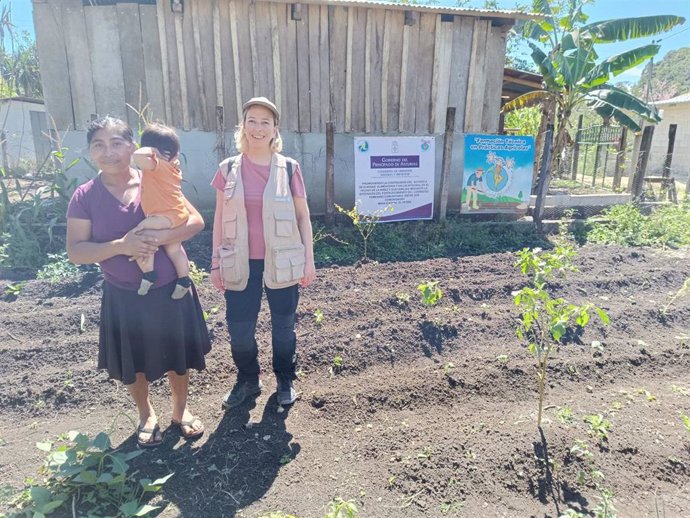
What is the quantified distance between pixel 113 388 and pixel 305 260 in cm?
170

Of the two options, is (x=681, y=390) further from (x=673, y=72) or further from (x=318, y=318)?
(x=673, y=72)

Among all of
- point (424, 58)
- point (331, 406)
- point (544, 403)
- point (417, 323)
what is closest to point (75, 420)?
point (331, 406)

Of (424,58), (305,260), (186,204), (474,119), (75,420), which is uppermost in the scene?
(424,58)

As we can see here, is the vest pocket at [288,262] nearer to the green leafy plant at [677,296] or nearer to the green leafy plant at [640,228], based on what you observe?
the green leafy plant at [677,296]

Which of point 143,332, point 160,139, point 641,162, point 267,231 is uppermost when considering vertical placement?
point 160,139

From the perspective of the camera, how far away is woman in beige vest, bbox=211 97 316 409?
2594mm

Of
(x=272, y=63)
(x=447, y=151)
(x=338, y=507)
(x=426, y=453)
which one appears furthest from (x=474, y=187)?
(x=338, y=507)

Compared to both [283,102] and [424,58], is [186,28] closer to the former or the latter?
[283,102]

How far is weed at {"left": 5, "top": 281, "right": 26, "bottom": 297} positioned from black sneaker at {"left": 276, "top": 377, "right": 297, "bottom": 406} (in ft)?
10.9

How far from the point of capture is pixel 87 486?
224 cm

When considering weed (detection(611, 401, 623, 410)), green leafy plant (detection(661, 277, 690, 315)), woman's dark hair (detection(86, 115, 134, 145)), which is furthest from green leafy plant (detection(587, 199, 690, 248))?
woman's dark hair (detection(86, 115, 134, 145))

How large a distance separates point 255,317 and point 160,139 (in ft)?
3.82

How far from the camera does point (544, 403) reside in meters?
3.11

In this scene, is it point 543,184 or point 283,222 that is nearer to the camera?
point 283,222
